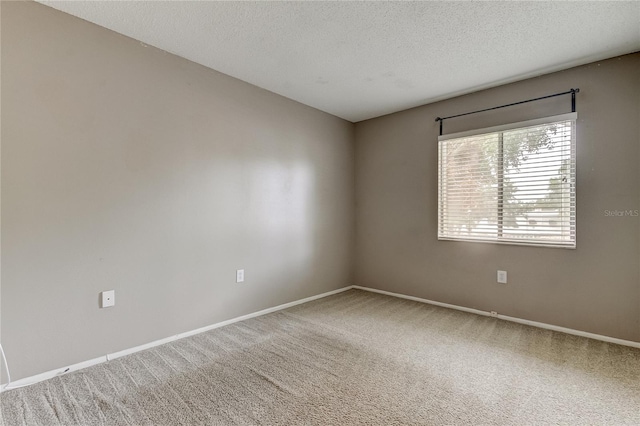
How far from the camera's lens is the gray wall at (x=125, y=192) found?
6.08 ft

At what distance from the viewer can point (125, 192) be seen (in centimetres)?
224

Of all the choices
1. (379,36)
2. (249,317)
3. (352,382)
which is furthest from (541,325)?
(379,36)

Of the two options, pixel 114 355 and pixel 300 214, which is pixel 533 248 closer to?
pixel 300 214

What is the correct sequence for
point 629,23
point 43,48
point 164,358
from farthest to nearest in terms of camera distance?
point 164,358, point 629,23, point 43,48

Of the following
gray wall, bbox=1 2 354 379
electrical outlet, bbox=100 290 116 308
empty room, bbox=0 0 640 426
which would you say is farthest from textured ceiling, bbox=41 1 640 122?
electrical outlet, bbox=100 290 116 308

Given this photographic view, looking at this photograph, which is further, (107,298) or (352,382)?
(107,298)

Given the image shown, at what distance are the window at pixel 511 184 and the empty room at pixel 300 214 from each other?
2 centimetres

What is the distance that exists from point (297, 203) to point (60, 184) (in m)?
2.15

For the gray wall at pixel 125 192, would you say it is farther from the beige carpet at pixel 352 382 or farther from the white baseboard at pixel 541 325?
the white baseboard at pixel 541 325

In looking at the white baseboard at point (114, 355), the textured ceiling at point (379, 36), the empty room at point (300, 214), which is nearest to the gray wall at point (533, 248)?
the empty room at point (300, 214)

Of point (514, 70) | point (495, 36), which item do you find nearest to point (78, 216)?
point (495, 36)

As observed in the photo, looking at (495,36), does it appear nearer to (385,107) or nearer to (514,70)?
(514,70)

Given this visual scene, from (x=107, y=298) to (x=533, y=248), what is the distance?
11.9 ft

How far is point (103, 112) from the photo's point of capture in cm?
215
